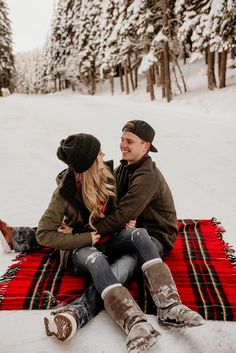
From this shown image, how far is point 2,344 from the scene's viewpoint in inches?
109

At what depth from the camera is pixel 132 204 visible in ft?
12.0

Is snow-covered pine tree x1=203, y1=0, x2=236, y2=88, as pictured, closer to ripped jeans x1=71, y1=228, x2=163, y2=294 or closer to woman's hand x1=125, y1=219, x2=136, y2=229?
woman's hand x1=125, y1=219, x2=136, y2=229

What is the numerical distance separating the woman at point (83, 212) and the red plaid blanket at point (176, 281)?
0.27 metres

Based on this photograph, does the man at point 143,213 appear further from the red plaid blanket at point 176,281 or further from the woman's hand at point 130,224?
the red plaid blanket at point 176,281

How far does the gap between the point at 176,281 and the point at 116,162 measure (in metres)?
4.74

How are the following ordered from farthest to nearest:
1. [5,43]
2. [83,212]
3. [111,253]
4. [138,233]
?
[5,43], [111,253], [83,212], [138,233]

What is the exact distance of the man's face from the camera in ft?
13.0

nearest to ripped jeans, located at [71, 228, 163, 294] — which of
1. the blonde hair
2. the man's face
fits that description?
the blonde hair

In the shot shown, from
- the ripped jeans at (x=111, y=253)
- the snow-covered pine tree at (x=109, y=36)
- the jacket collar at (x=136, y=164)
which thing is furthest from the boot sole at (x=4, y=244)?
the snow-covered pine tree at (x=109, y=36)

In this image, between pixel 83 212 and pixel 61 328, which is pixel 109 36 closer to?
pixel 83 212

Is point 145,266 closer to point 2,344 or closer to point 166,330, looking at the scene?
point 166,330

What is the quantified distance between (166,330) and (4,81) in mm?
50723

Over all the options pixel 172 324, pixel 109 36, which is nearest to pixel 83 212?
pixel 172 324

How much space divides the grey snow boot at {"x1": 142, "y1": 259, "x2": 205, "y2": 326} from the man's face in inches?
47.1
